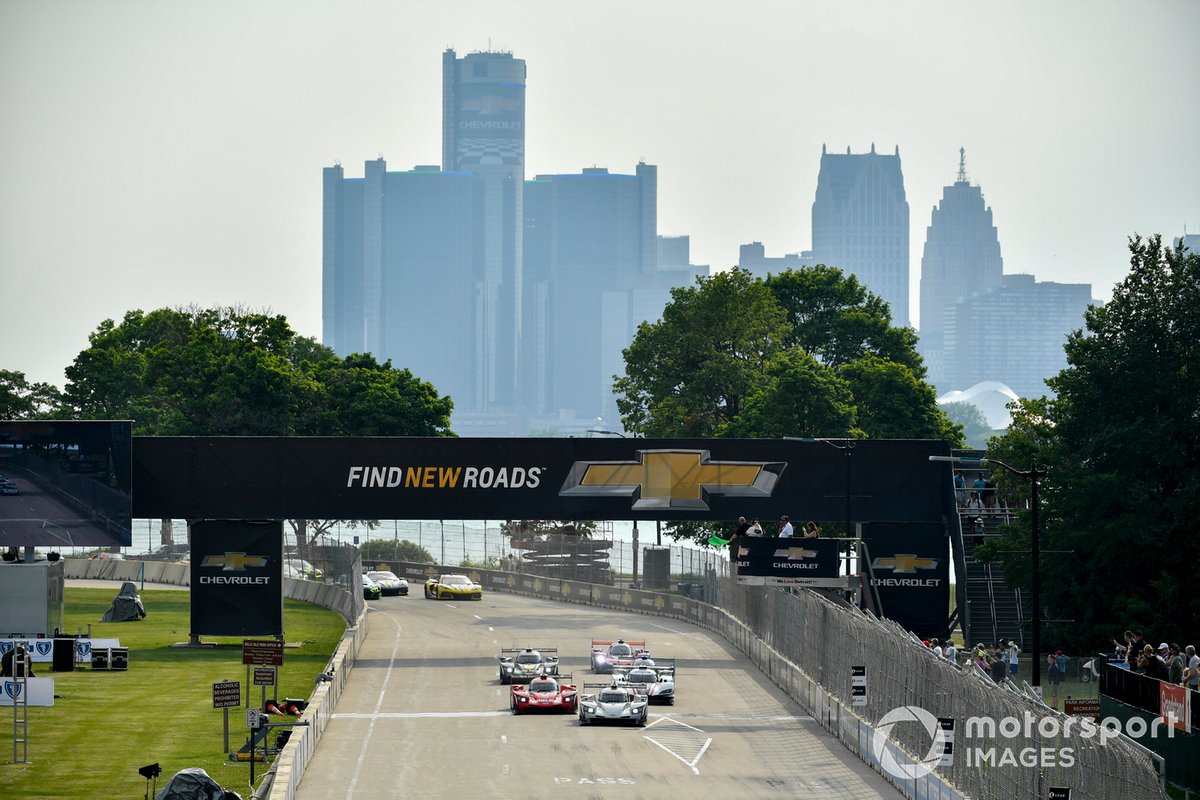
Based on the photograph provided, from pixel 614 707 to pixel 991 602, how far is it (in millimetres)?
22698

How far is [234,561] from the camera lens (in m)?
64.6

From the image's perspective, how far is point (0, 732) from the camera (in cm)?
4772

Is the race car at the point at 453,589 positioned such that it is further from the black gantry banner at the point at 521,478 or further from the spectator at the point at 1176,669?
the spectator at the point at 1176,669

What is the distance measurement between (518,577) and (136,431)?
4323cm

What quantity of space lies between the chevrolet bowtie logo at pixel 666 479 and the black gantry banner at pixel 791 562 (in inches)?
264

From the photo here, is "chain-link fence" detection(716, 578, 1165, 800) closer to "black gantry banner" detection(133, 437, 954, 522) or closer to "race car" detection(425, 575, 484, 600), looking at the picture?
"black gantry banner" detection(133, 437, 954, 522)

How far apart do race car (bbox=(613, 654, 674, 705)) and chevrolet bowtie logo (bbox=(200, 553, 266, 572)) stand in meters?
16.3

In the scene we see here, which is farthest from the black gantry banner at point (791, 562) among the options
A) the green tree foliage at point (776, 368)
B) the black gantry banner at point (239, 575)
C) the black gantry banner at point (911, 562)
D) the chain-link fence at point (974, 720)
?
the green tree foliage at point (776, 368)

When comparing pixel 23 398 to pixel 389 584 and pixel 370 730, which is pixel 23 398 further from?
pixel 370 730

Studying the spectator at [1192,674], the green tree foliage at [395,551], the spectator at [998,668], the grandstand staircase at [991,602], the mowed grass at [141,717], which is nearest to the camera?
the spectator at [1192,674]

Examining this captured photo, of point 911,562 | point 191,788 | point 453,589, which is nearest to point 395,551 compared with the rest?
point 453,589

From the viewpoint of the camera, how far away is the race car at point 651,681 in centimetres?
5231

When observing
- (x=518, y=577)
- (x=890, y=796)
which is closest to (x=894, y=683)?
(x=890, y=796)

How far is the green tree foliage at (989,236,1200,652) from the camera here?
60.2m
